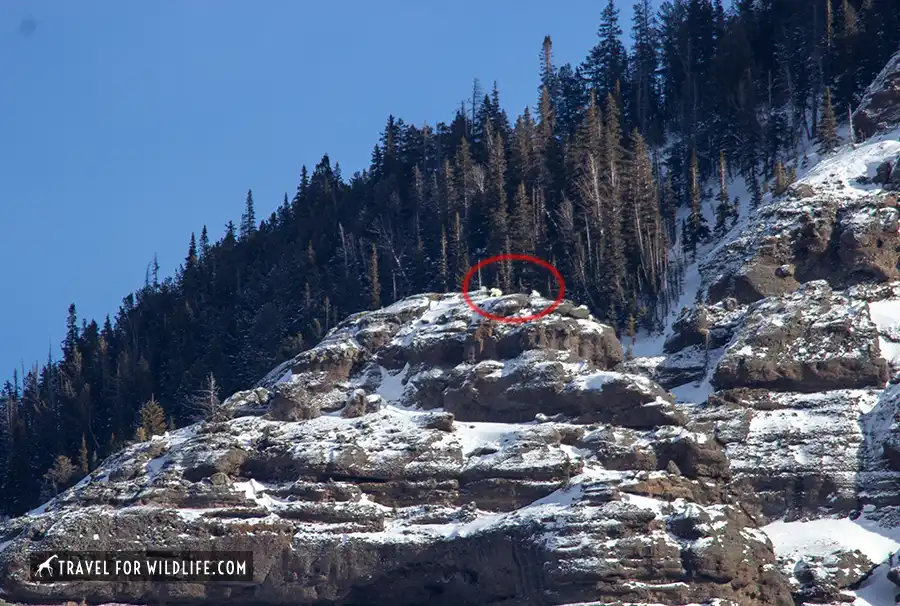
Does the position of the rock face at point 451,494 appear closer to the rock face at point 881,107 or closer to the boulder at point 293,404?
the boulder at point 293,404

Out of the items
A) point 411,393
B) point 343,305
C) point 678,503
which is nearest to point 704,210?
point 343,305

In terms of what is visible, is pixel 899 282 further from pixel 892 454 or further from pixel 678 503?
pixel 678 503

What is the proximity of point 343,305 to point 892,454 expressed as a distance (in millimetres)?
52428

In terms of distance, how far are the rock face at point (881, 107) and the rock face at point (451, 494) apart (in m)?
31.9

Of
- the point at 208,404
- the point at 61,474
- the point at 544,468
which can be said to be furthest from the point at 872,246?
the point at 61,474

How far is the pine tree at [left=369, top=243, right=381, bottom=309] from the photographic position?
122875 millimetres

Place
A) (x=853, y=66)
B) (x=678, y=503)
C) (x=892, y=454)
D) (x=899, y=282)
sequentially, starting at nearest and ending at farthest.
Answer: (x=678, y=503) → (x=892, y=454) → (x=899, y=282) → (x=853, y=66)

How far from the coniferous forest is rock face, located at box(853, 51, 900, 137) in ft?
14.5

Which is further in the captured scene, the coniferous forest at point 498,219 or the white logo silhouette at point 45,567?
the coniferous forest at point 498,219

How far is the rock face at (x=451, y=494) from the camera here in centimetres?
7812

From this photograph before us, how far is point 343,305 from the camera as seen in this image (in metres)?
128

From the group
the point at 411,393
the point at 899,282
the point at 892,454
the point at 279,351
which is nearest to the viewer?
the point at 892,454

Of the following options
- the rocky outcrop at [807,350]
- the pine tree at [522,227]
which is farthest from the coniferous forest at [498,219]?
the rocky outcrop at [807,350]

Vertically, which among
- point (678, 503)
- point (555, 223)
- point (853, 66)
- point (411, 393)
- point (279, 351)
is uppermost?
point (853, 66)
